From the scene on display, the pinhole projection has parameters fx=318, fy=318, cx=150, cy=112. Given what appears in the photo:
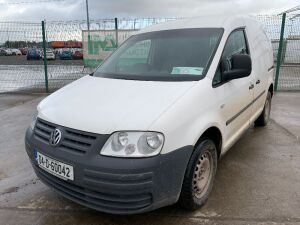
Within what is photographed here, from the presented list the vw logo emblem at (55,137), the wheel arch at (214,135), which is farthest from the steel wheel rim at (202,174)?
the vw logo emblem at (55,137)

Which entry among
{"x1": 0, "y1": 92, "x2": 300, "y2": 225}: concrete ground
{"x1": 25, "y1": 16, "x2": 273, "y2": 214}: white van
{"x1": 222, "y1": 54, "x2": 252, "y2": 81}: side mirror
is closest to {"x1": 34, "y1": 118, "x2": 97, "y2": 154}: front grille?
{"x1": 25, "y1": 16, "x2": 273, "y2": 214}: white van

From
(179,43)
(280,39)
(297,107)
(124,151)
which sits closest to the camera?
(124,151)

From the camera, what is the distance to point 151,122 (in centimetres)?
252

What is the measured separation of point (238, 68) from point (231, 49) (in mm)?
469

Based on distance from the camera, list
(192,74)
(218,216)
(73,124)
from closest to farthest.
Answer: (73,124), (218,216), (192,74)

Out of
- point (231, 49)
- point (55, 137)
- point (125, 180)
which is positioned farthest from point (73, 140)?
point (231, 49)

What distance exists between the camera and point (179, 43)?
3.79 metres

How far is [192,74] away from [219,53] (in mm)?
440

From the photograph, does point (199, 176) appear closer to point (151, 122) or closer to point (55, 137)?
point (151, 122)

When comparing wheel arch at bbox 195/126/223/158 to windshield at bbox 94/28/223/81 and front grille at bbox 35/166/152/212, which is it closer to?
windshield at bbox 94/28/223/81

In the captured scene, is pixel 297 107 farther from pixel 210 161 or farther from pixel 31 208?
pixel 31 208

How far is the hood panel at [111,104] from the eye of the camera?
257cm

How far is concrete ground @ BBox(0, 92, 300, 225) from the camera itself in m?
3.04

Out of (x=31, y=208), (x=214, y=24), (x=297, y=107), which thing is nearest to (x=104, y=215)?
(x=31, y=208)
